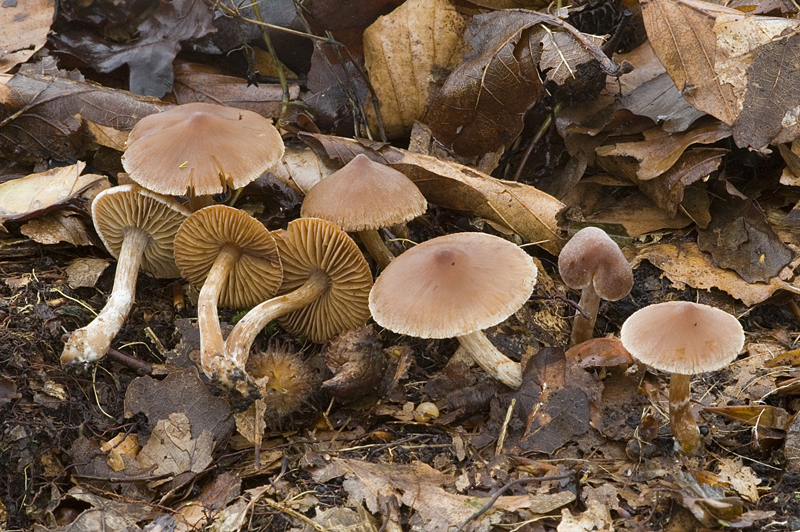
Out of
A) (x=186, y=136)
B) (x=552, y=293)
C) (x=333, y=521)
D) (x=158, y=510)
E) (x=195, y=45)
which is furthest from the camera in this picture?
(x=195, y=45)

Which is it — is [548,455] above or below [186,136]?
below

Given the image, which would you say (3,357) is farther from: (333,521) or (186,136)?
(333,521)

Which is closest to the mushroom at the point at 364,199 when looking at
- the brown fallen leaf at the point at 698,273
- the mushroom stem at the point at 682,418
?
the brown fallen leaf at the point at 698,273

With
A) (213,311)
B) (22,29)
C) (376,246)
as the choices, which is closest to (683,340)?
(376,246)

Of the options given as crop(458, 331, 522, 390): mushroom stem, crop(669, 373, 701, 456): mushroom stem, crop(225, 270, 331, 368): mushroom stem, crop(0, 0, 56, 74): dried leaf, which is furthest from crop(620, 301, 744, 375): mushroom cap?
crop(0, 0, 56, 74): dried leaf

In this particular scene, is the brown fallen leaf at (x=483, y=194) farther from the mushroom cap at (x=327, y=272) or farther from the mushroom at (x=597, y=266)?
the mushroom cap at (x=327, y=272)

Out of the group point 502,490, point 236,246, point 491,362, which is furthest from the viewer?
point 236,246

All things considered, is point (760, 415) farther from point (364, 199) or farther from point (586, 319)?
point (364, 199)

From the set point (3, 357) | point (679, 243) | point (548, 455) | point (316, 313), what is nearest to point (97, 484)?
point (3, 357)
